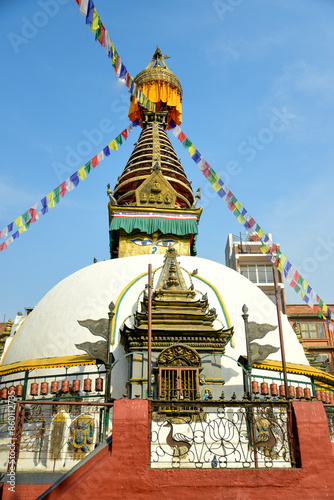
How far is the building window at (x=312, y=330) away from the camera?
96.7 ft

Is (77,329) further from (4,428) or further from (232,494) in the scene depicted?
(232,494)

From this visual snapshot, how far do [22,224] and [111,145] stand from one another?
23.5ft

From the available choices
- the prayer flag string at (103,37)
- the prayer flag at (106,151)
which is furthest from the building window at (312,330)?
the prayer flag string at (103,37)

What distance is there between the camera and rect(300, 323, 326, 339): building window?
96.7 ft

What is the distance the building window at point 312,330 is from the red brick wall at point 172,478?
24.6 m

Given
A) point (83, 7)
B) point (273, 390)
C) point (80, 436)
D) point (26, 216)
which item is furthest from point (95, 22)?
point (273, 390)

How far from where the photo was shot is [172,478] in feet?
18.7

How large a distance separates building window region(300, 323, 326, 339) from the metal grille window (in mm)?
20657

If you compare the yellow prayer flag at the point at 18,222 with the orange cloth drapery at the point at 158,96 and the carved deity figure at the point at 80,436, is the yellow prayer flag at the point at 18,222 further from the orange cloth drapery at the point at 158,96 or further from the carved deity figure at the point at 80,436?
the orange cloth drapery at the point at 158,96

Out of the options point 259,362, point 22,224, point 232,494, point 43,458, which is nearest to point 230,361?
point 259,362

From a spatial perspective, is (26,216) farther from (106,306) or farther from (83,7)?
(83,7)

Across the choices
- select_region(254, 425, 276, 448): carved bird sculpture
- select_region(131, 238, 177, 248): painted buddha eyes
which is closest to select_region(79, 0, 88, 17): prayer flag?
select_region(254, 425, 276, 448): carved bird sculpture

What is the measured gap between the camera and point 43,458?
27.1 feet

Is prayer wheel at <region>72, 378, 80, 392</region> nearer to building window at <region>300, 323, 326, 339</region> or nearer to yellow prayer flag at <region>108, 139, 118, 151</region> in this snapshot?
yellow prayer flag at <region>108, 139, 118, 151</region>
